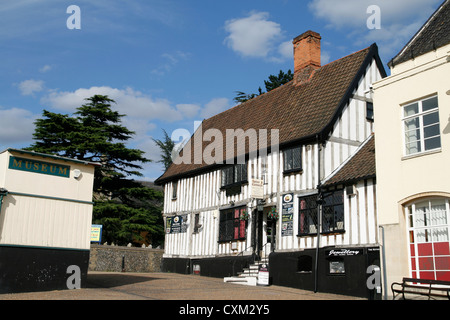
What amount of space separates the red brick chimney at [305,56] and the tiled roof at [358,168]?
486 centimetres

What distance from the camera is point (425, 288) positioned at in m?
10.7

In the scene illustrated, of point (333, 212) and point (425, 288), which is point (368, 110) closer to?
point (333, 212)

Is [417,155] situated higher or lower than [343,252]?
higher

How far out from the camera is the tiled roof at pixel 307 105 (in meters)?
18.0

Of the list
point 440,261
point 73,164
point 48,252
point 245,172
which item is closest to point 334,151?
point 245,172

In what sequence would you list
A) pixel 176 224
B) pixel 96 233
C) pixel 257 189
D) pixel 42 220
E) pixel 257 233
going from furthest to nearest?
1. pixel 96 233
2. pixel 176 224
3. pixel 257 233
4. pixel 257 189
5. pixel 42 220

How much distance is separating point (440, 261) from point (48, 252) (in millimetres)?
9809

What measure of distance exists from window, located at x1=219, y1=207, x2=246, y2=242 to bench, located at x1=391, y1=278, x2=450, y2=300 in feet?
29.6

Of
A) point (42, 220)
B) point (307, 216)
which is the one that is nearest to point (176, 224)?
point (307, 216)

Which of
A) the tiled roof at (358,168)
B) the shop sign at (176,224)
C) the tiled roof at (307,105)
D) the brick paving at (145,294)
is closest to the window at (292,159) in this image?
the tiled roof at (307,105)

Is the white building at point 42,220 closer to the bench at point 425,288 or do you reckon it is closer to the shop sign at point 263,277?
the shop sign at point 263,277

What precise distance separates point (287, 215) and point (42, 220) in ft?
28.1

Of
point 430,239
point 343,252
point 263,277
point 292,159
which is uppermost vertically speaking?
point 292,159

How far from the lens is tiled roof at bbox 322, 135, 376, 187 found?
15.4 metres
